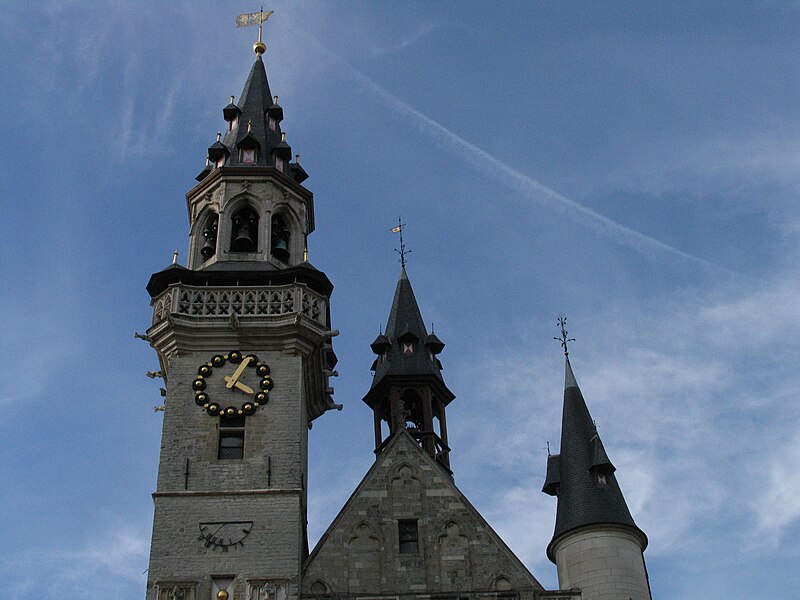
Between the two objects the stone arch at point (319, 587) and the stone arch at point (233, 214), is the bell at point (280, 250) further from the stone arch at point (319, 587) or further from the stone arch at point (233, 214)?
the stone arch at point (319, 587)

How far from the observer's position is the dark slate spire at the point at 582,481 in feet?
77.4

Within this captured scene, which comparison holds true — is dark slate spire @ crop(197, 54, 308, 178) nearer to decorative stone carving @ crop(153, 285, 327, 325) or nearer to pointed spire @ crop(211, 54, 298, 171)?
pointed spire @ crop(211, 54, 298, 171)

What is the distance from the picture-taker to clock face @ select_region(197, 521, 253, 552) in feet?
74.6

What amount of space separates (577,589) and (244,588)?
6.49m

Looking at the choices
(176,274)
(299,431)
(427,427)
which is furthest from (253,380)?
(427,427)

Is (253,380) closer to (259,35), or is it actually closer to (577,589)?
(577,589)

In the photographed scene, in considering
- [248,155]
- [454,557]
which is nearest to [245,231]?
[248,155]

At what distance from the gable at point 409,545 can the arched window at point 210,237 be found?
301 inches

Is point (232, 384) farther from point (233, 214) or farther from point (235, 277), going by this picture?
point (233, 214)

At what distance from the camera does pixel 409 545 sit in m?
23.8

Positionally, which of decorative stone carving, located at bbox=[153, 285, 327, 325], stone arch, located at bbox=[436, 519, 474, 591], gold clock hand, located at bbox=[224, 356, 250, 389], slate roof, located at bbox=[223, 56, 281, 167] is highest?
slate roof, located at bbox=[223, 56, 281, 167]

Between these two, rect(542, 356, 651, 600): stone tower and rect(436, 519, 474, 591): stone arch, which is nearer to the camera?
rect(542, 356, 651, 600): stone tower

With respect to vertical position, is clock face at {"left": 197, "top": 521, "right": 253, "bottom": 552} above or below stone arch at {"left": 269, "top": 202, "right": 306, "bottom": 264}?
below

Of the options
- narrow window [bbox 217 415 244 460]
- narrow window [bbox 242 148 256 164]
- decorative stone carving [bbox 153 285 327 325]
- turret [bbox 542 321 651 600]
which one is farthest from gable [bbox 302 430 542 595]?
narrow window [bbox 242 148 256 164]
